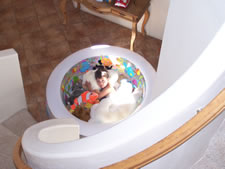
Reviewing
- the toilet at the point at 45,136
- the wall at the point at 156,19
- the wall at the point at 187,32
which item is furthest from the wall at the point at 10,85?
the wall at the point at 156,19

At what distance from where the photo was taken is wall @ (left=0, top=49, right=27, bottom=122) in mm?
4223

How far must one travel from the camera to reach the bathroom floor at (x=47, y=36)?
582 centimetres

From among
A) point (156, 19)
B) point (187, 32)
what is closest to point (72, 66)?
point (156, 19)

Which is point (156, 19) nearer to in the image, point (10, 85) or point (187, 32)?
point (10, 85)

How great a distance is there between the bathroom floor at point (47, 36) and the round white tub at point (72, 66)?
0.67 m

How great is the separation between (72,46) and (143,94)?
183 centimetres

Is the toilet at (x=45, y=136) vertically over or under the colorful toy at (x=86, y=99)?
over

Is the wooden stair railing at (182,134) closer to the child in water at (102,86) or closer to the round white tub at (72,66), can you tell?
the round white tub at (72,66)

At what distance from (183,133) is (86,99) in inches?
129

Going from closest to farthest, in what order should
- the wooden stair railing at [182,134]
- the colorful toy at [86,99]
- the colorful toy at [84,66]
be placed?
the wooden stair railing at [182,134] → the colorful toy at [86,99] → the colorful toy at [84,66]

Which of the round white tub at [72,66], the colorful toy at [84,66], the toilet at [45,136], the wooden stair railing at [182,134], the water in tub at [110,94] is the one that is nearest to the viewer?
the wooden stair railing at [182,134]

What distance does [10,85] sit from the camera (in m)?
4.55

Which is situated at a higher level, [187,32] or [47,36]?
[187,32]

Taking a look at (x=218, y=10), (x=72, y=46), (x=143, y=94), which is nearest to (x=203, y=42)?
(x=218, y=10)
